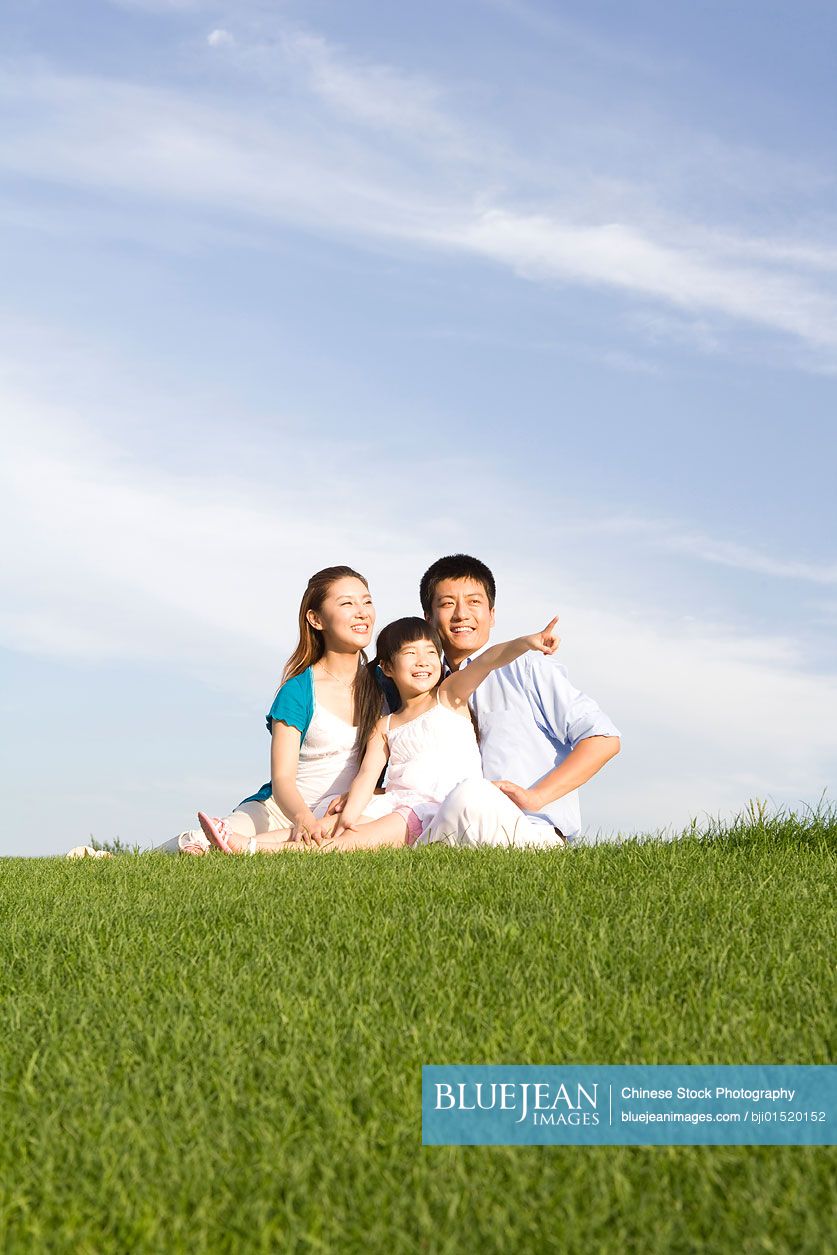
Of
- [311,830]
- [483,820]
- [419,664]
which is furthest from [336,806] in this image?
[483,820]

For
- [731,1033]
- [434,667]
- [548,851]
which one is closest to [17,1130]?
[731,1033]

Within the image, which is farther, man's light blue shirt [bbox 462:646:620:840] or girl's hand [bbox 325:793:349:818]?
girl's hand [bbox 325:793:349:818]

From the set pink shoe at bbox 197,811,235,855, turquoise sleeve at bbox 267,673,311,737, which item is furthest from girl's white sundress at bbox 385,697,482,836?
pink shoe at bbox 197,811,235,855

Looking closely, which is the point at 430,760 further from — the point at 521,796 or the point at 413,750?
the point at 521,796

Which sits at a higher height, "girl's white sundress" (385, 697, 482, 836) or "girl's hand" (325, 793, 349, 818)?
"girl's white sundress" (385, 697, 482, 836)

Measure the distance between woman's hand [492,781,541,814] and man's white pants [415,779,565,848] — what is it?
7.2 inches

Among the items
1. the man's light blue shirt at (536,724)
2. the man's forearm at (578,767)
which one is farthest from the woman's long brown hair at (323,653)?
the man's forearm at (578,767)

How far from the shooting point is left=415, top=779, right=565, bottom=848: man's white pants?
22.7ft

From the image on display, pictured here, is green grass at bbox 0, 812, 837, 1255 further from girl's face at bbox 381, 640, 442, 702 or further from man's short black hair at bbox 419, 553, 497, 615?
man's short black hair at bbox 419, 553, 497, 615

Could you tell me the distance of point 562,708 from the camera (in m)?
7.54

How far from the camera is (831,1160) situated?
266cm

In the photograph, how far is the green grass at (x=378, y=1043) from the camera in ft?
8.04

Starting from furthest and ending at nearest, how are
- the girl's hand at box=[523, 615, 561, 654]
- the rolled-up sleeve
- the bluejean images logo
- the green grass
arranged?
1. the rolled-up sleeve
2. the girl's hand at box=[523, 615, 561, 654]
3. the bluejean images logo
4. the green grass
